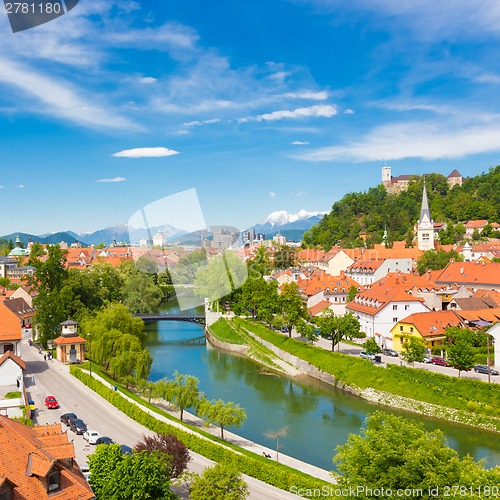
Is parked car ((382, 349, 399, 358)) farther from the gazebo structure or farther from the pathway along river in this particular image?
the gazebo structure

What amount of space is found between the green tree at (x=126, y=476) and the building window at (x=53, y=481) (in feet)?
3.43

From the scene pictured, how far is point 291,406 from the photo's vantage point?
17828mm

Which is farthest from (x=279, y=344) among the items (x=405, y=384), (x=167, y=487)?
(x=167, y=487)

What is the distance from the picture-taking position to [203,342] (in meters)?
29.5

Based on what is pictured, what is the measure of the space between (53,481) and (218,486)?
300cm

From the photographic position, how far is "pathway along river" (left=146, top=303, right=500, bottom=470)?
14195 mm

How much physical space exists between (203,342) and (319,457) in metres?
16.7

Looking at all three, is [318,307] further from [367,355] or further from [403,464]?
[403,464]

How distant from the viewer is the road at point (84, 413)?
11.0m

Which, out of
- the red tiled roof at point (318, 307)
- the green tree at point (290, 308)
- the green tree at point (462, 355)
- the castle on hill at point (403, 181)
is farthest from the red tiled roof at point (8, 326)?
the castle on hill at point (403, 181)

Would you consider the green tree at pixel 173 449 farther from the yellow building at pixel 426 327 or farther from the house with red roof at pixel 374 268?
the house with red roof at pixel 374 268

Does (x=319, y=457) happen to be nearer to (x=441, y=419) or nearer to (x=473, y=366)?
(x=441, y=419)

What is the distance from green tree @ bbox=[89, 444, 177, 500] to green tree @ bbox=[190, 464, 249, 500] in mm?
617

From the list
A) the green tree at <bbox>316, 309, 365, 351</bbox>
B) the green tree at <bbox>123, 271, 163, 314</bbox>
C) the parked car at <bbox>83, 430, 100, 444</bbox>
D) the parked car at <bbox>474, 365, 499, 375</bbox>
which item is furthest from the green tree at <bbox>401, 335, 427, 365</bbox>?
the green tree at <bbox>123, 271, 163, 314</bbox>
